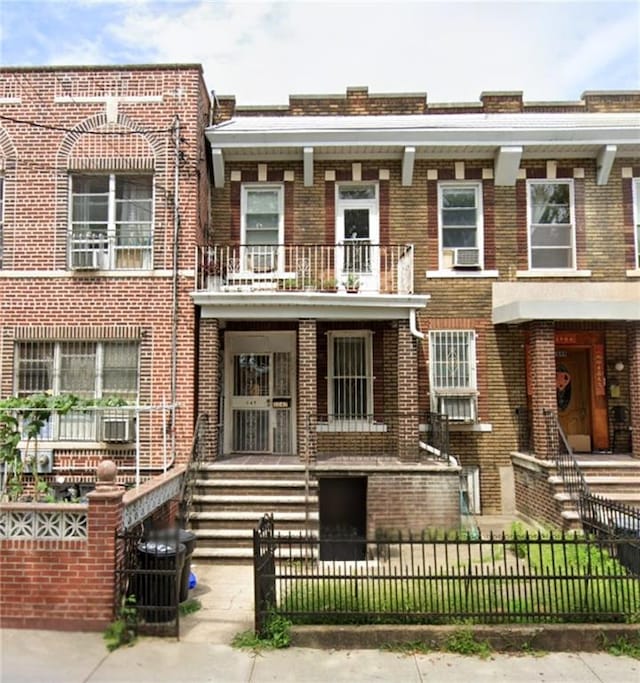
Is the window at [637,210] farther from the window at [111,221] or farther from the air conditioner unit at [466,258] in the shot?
the window at [111,221]

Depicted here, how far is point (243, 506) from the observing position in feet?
28.8

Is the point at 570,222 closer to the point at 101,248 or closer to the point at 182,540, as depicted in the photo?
the point at 101,248

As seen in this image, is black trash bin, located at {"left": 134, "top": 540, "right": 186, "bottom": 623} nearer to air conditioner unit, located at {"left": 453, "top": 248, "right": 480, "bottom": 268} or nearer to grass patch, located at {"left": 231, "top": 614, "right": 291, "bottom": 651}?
grass patch, located at {"left": 231, "top": 614, "right": 291, "bottom": 651}

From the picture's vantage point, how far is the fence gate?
5656 mm

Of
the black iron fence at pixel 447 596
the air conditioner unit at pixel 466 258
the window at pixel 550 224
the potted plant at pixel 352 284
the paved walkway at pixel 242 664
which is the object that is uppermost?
the window at pixel 550 224

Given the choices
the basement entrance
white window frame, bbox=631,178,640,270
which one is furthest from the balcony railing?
white window frame, bbox=631,178,640,270

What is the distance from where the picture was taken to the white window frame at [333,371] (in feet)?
37.3

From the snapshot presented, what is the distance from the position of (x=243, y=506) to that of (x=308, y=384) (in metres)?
2.42

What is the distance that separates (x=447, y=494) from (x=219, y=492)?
374 centimetres

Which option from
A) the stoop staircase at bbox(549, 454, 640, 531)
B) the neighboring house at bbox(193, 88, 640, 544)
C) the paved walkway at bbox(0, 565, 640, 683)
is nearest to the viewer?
the paved walkway at bbox(0, 565, 640, 683)

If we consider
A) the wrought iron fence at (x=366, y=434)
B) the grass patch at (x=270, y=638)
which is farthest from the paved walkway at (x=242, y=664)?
the wrought iron fence at (x=366, y=434)

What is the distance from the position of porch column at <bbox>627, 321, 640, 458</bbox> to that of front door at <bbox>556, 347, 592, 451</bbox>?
1.00 metres

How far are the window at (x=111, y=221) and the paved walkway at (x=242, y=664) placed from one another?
22.0 ft

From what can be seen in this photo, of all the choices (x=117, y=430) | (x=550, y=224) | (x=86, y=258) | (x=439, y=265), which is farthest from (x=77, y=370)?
(x=550, y=224)
